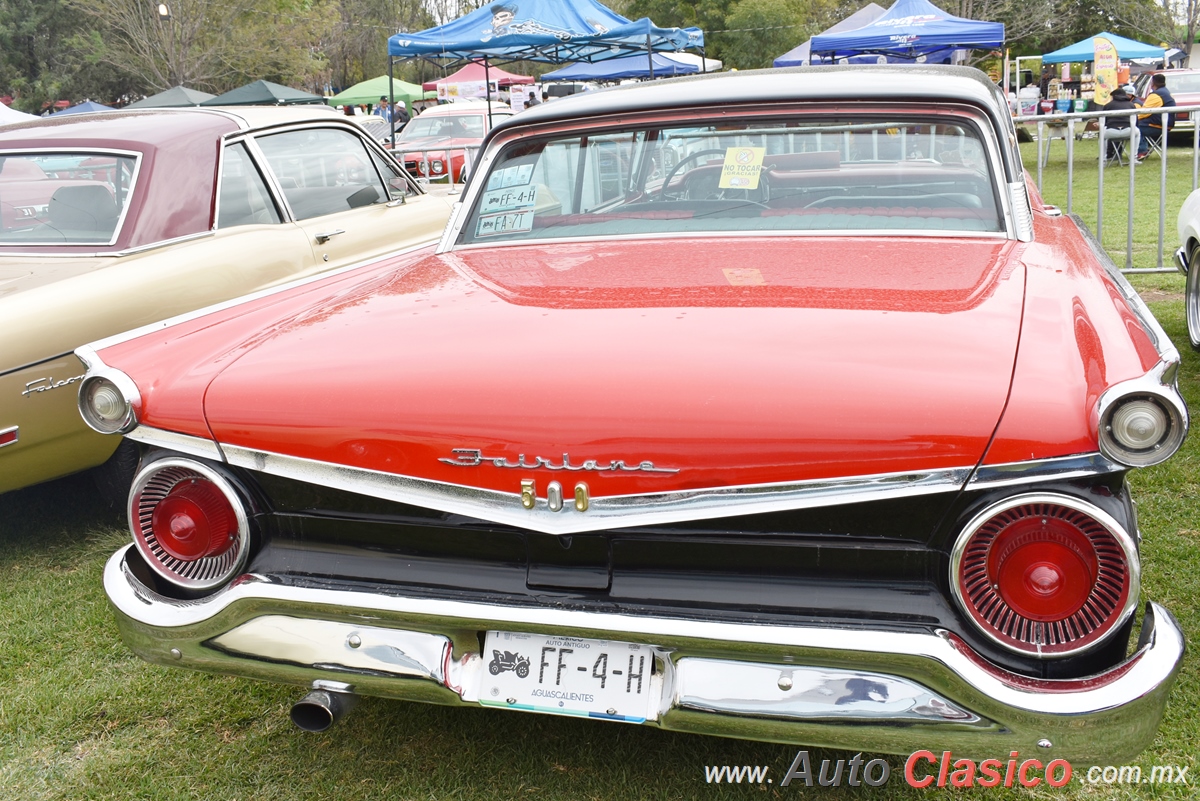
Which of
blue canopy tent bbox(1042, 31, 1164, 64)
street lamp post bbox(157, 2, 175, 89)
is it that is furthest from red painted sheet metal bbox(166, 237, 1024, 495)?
blue canopy tent bbox(1042, 31, 1164, 64)

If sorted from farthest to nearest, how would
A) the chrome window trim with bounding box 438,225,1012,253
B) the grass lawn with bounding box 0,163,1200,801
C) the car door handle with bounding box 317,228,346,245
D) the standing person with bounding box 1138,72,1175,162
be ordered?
the standing person with bounding box 1138,72,1175,162
the car door handle with bounding box 317,228,346,245
the chrome window trim with bounding box 438,225,1012,253
the grass lawn with bounding box 0,163,1200,801

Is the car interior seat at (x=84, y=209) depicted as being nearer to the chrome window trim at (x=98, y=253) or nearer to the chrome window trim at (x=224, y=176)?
the chrome window trim at (x=98, y=253)

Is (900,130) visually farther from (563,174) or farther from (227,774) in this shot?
(227,774)

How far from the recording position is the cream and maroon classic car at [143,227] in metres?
3.41

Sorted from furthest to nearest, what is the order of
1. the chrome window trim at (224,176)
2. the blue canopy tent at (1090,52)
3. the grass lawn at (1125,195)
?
the blue canopy tent at (1090,52) < the grass lawn at (1125,195) < the chrome window trim at (224,176)

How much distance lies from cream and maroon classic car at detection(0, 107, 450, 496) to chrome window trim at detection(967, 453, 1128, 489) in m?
3.00

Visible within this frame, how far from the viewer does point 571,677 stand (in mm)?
1917

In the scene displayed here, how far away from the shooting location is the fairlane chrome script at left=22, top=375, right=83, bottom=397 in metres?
3.32

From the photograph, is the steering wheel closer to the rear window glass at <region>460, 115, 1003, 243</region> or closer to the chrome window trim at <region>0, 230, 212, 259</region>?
the rear window glass at <region>460, 115, 1003, 243</region>

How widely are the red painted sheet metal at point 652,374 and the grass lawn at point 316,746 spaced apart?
924mm

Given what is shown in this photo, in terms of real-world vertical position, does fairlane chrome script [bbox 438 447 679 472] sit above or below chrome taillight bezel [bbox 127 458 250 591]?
above

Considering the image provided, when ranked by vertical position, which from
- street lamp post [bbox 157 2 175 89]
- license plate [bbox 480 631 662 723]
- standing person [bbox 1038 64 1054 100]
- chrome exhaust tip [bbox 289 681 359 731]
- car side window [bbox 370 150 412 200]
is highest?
street lamp post [bbox 157 2 175 89]

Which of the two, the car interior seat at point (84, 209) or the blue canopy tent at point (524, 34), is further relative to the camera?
the blue canopy tent at point (524, 34)

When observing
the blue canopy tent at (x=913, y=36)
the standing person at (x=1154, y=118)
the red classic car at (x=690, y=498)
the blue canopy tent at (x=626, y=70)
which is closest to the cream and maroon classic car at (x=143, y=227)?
the red classic car at (x=690, y=498)
